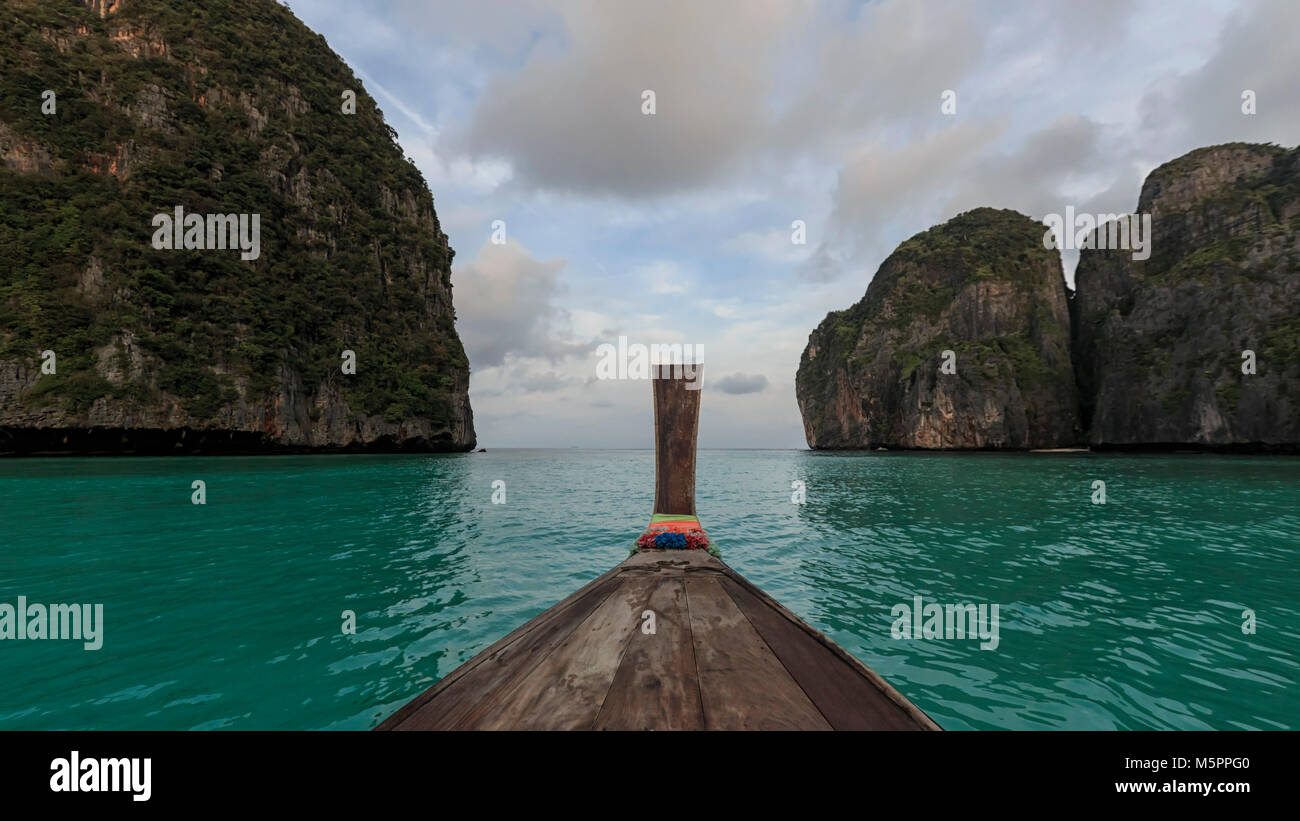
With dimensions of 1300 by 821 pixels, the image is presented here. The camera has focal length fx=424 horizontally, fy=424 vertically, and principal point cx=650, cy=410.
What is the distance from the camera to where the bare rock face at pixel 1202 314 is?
161ft

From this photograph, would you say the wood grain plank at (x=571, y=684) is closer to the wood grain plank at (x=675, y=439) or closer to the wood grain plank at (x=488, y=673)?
the wood grain plank at (x=488, y=673)

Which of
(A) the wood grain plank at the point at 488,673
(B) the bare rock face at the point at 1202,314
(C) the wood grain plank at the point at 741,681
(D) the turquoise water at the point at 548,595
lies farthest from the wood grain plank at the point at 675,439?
(B) the bare rock face at the point at 1202,314

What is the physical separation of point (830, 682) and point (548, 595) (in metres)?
6.54

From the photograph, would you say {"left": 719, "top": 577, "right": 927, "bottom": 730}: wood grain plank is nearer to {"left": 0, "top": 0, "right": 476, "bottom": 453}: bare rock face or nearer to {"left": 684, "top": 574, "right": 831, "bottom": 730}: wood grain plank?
{"left": 684, "top": 574, "right": 831, "bottom": 730}: wood grain plank

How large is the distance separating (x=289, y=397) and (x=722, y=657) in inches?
2209

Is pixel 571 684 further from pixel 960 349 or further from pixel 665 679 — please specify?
pixel 960 349

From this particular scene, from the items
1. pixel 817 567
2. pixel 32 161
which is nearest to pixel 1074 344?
pixel 817 567

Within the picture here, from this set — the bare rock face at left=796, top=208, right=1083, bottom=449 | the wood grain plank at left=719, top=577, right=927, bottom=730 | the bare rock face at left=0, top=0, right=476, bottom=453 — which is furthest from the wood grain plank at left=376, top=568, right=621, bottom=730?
the bare rock face at left=796, top=208, right=1083, bottom=449

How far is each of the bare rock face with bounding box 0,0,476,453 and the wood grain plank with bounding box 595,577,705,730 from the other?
5404 cm

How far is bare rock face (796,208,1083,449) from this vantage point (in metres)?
69.6

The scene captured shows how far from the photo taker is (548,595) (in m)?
8.00

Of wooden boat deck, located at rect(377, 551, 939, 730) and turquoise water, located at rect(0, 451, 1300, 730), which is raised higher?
wooden boat deck, located at rect(377, 551, 939, 730)

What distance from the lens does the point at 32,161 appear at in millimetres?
38000
